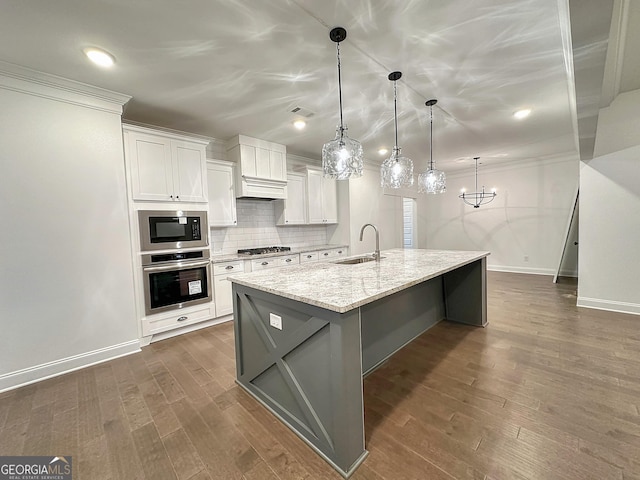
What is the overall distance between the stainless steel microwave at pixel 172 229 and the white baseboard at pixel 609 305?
5.30 meters

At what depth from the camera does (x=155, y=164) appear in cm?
297

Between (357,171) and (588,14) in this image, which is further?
(357,171)

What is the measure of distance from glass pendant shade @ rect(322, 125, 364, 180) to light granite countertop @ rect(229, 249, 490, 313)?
91 centimetres

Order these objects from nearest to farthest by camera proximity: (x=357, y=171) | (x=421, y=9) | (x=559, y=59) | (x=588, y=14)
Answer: (x=588, y=14)
(x=421, y=9)
(x=559, y=59)
(x=357, y=171)

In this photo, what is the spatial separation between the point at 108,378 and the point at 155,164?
2.22 m

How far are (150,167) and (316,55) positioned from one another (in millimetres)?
2194

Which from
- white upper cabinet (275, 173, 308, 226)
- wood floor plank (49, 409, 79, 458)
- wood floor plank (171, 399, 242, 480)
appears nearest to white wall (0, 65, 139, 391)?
wood floor plank (49, 409, 79, 458)

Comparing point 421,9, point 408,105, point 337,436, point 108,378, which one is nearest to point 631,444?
point 337,436

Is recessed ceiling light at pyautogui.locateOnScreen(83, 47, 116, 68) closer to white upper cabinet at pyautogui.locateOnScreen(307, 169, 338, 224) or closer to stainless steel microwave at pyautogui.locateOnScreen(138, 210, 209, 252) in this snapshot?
stainless steel microwave at pyautogui.locateOnScreen(138, 210, 209, 252)

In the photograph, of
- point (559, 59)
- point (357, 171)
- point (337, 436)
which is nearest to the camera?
point (337, 436)

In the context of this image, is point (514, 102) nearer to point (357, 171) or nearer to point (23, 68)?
point (357, 171)

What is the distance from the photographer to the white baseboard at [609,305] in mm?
3322

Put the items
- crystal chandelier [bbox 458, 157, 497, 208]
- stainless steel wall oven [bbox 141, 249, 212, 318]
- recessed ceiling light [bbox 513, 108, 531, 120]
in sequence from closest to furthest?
1. stainless steel wall oven [bbox 141, 249, 212, 318]
2. recessed ceiling light [bbox 513, 108, 531, 120]
3. crystal chandelier [bbox 458, 157, 497, 208]

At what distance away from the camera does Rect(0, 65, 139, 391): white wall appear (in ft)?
7.14
